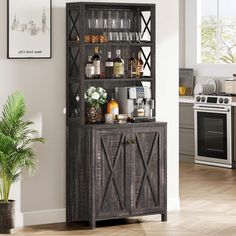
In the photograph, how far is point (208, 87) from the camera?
11.0 metres

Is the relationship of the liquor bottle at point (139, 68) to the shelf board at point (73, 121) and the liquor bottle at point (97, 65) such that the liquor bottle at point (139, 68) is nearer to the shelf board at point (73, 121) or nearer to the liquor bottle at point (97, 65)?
the liquor bottle at point (97, 65)

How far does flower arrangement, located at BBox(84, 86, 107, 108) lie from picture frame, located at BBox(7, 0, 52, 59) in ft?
1.53

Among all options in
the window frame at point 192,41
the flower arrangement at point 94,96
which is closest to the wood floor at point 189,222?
the flower arrangement at point 94,96

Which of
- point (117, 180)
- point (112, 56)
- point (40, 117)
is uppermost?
point (112, 56)

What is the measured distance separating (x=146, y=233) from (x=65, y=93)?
1421 mm

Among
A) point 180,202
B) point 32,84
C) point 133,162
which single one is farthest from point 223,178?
point 32,84

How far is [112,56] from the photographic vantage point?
727 centimetres

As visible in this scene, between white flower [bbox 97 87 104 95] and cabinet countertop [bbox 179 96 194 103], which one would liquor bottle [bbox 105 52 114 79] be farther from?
cabinet countertop [bbox 179 96 194 103]

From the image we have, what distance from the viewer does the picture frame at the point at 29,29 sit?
680 centimetres

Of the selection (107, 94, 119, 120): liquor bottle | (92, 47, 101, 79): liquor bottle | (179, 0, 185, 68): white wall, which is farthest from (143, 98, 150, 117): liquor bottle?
(179, 0, 185, 68): white wall

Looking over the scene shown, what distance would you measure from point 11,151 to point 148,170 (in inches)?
50.1

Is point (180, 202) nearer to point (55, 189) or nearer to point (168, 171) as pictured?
point (168, 171)

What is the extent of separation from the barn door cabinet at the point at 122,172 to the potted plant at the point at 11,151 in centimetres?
48

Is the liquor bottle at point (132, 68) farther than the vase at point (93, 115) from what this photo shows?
Yes
